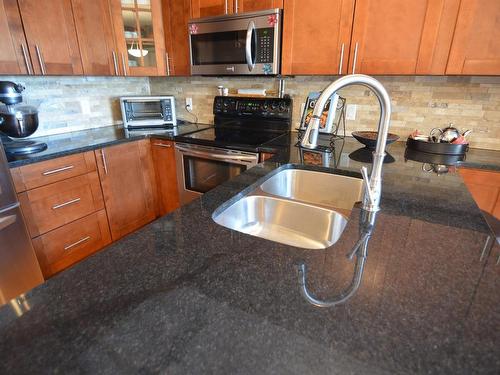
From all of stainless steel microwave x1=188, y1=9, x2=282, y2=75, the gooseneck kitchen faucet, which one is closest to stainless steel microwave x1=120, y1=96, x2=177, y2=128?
stainless steel microwave x1=188, y1=9, x2=282, y2=75

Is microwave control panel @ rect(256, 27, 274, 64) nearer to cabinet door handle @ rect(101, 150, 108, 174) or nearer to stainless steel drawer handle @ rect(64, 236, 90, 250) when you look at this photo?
cabinet door handle @ rect(101, 150, 108, 174)

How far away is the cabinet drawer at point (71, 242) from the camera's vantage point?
5.77 feet

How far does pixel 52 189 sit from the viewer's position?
1732 millimetres

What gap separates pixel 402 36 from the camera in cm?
158

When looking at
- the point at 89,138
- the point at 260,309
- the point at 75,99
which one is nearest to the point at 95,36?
the point at 75,99

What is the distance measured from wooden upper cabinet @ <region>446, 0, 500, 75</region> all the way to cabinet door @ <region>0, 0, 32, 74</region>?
2452 millimetres

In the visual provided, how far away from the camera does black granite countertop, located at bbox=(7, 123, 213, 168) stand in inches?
64.7

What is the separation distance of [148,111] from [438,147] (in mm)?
2222

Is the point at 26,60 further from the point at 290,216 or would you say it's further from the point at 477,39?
the point at 477,39

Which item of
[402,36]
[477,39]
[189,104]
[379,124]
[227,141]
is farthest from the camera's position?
[189,104]

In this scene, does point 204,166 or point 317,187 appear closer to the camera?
point 317,187

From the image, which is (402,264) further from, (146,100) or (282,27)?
(146,100)

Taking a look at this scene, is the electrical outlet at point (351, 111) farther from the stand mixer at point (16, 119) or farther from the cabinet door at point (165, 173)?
the stand mixer at point (16, 119)

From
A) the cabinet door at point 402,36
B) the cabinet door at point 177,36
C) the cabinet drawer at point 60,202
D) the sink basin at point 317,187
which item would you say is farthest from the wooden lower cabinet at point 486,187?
the cabinet drawer at point 60,202
